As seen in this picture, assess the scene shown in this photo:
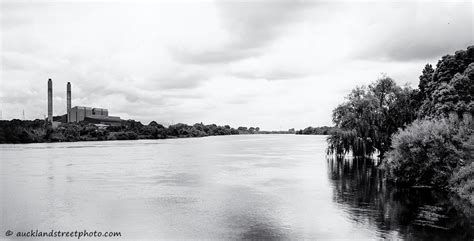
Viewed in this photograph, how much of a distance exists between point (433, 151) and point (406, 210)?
797cm

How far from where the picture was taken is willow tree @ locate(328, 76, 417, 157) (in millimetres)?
47531

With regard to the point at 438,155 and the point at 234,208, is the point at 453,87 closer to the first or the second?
the point at 438,155

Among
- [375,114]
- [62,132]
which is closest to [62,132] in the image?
[62,132]

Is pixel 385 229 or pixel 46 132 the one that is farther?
pixel 46 132

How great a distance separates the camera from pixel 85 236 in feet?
57.8

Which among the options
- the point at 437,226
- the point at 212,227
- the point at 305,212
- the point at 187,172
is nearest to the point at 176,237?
the point at 212,227

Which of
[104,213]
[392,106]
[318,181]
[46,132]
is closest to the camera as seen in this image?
[104,213]

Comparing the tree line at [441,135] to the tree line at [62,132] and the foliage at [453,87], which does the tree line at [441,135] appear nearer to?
the foliage at [453,87]

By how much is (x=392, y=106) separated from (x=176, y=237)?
37.7 m

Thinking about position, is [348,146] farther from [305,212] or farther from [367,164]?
[305,212]

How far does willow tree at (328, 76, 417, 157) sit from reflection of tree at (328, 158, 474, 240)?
14858 mm

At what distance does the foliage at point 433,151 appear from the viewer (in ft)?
92.6

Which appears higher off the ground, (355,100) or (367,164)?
(355,100)

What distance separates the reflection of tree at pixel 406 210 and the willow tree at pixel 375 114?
48.7 feet
